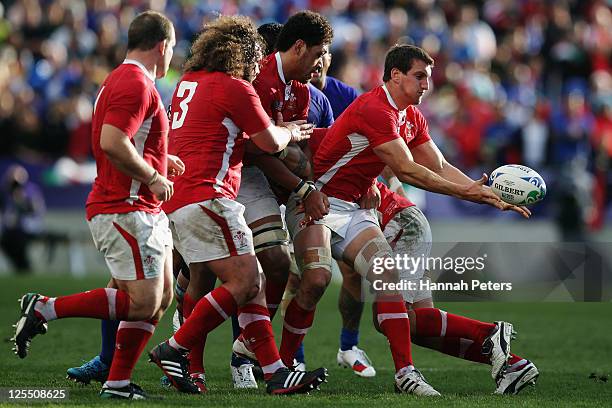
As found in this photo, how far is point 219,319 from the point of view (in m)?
7.23

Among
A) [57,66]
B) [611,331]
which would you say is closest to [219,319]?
[611,331]

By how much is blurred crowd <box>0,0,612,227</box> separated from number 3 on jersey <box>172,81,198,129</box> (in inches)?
413

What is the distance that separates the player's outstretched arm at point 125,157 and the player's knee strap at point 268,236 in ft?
4.75

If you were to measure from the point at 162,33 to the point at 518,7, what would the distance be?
695 inches

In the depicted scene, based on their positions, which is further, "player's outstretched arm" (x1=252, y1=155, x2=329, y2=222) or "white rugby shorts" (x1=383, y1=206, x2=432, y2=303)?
"white rugby shorts" (x1=383, y1=206, x2=432, y2=303)

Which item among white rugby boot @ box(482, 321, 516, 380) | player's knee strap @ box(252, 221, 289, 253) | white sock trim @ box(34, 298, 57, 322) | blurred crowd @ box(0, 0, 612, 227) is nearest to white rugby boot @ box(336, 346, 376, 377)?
white rugby boot @ box(482, 321, 516, 380)

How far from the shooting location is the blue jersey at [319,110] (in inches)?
355

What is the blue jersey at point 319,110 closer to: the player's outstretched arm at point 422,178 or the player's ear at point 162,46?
the player's outstretched arm at point 422,178

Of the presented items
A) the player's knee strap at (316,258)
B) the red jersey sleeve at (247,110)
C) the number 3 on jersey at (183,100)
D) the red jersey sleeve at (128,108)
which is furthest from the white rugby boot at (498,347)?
the red jersey sleeve at (128,108)

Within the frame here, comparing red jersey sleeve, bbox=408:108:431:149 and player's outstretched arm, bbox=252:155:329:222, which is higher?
red jersey sleeve, bbox=408:108:431:149

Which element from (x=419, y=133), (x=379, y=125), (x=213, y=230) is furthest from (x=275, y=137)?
(x=419, y=133)

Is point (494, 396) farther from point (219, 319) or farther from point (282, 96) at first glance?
point (282, 96)

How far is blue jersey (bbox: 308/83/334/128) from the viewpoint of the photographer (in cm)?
902

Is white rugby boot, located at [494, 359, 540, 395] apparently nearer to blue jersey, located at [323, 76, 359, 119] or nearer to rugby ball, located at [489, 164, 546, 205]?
rugby ball, located at [489, 164, 546, 205]
